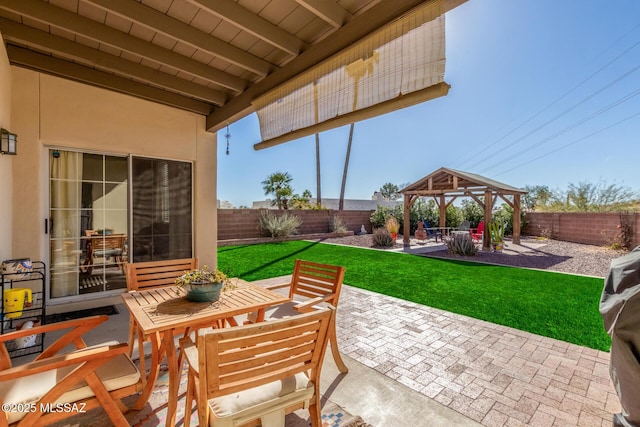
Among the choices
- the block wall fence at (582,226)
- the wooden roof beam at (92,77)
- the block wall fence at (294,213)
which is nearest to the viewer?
the wooden roof beam at (92,77)

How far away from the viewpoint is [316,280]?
9.94 feet

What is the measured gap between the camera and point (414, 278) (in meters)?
5.85

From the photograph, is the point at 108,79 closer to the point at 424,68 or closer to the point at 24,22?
the point at 24,22

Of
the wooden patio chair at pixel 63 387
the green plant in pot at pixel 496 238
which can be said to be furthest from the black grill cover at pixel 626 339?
the green plant in pot at pixel 496 238

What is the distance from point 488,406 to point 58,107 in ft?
18.2

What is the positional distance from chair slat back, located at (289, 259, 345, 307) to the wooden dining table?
A: 634 millimetres

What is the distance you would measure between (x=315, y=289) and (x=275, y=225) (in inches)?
343

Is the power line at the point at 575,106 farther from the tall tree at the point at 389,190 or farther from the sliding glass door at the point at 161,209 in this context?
the sliding glass door at the point at 161,209

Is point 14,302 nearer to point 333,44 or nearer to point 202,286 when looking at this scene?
point 202,286

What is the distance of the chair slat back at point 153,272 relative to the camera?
2.76 metres

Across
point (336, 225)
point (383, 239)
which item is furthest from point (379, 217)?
point (383, 239)

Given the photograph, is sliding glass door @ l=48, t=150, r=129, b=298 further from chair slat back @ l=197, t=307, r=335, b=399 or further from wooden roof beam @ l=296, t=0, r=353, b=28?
chair slat back @ l=197, t=307, r=335, b=399

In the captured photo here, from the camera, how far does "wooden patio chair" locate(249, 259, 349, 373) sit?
2.48 metres

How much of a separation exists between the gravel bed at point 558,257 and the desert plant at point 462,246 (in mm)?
185
